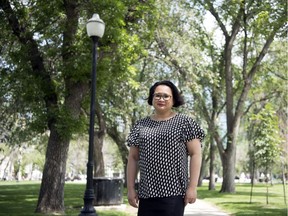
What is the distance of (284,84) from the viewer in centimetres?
3192

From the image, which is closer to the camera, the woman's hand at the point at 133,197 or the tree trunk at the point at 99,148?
the woman's hand at the point at 133,197

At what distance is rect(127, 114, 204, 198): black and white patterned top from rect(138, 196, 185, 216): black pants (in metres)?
0.04

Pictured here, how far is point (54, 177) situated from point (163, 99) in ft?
30.0

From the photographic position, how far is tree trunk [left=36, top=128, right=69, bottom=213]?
38.5ft

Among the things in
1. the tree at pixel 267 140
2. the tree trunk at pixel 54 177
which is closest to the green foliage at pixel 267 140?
the tree at pixel 267 140

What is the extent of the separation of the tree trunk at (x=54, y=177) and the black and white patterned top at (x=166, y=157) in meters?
8.97

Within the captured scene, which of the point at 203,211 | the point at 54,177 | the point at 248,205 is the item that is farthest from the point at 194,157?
the point at 248,205

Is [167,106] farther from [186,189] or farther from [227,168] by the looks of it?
[227,168]

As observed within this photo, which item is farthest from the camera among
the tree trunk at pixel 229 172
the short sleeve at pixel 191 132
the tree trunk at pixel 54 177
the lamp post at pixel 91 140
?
the tree trunk at pixel 229 172

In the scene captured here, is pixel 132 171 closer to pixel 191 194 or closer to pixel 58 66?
pixel 191 194

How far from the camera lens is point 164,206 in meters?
3.17

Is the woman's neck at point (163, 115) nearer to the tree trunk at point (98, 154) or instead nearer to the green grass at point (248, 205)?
the green grass at point (248, 205)

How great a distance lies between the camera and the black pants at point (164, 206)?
316cm

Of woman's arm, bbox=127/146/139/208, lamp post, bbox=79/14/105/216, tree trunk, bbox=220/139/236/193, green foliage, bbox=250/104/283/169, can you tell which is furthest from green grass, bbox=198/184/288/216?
woman's arm, bbox=127/146/139/208
